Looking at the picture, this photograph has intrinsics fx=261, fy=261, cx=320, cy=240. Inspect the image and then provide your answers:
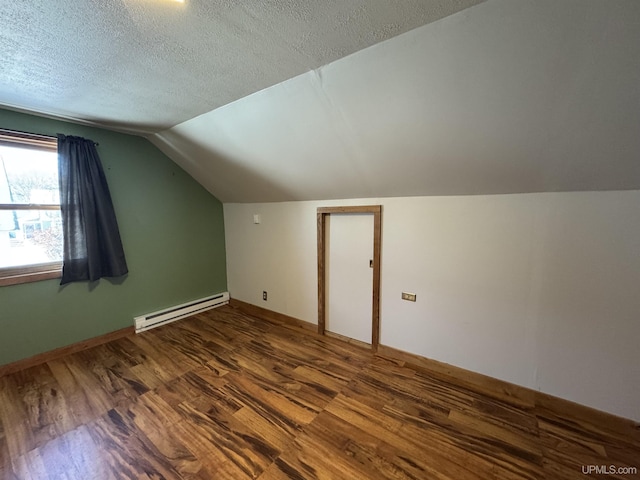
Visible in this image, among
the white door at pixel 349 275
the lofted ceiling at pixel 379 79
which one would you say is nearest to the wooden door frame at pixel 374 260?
the white door at pixel 349 275

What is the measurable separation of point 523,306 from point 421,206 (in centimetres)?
109

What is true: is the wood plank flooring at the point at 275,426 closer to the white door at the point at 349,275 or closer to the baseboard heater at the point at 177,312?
the white door at the point at 349,275

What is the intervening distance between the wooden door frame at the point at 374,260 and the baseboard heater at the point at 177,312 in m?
1.80

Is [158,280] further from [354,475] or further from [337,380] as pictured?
[354,475]

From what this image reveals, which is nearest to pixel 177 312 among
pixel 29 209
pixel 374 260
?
pixel 29 209

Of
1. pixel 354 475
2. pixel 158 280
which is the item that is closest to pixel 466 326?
pixel 354 475

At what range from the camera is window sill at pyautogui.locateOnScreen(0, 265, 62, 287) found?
7.59 ft

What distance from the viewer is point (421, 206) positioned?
2354mm

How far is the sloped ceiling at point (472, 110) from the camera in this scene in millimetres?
1095

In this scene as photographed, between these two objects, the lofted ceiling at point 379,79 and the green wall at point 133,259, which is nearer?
the lofted ceiling at point 379,79

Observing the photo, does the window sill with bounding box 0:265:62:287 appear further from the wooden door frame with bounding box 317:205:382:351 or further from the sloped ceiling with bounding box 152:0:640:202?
the wooden door frame with bounding box 317:205:382:351

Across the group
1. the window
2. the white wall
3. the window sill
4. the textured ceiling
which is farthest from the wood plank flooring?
the textured ceiling

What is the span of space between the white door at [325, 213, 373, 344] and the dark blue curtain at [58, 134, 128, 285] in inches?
93.3

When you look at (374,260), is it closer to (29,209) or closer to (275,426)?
(275,426)
